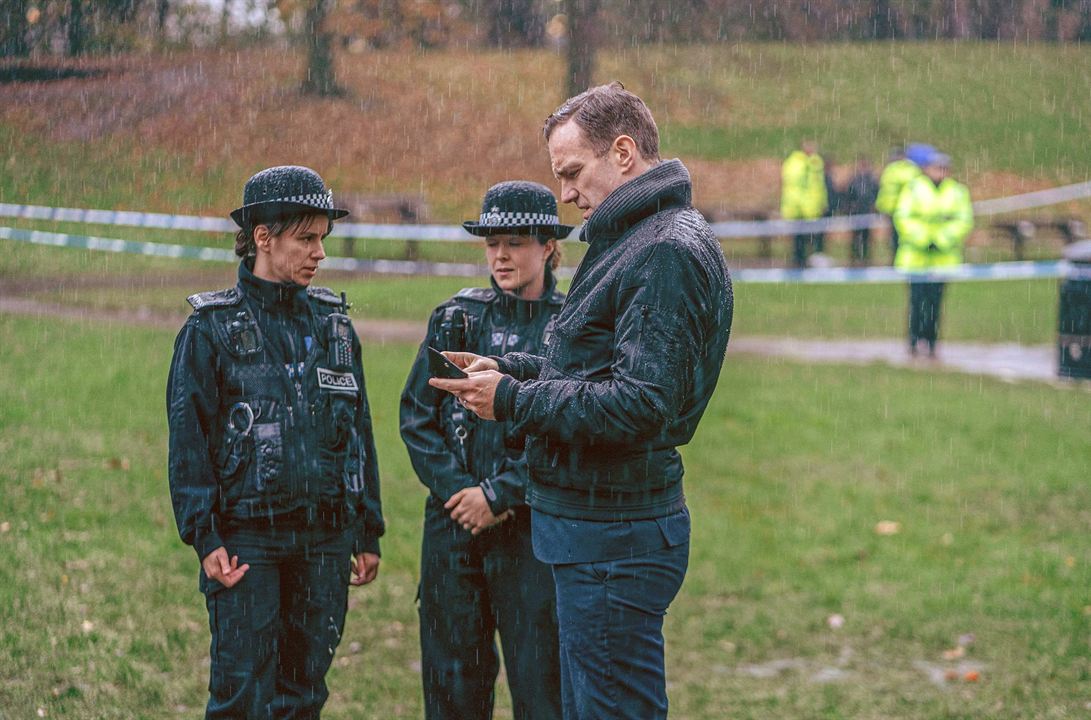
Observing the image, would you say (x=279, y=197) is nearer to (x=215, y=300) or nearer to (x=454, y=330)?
(x=215, y=300)

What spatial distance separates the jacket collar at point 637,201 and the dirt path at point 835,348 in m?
9.98

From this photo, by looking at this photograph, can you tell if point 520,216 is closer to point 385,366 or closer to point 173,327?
point 385,366

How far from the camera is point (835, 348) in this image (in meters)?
14.5

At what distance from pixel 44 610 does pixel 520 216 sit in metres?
3.37

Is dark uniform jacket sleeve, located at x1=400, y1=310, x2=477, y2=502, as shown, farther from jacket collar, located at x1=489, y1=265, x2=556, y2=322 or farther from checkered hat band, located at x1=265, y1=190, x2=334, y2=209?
checkered hat band, located at x1=265, y1=190, x2=334, y2=209

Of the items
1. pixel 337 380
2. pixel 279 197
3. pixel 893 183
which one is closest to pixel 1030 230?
pixel 893 183

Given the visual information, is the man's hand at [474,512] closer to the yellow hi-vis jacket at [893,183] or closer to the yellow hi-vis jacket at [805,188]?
the yellow hi-vis jacket at [893,183]

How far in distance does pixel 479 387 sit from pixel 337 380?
2.89 ft

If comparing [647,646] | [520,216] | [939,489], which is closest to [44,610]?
[520,216]

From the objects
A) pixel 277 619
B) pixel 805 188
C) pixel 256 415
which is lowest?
pixel 277 619

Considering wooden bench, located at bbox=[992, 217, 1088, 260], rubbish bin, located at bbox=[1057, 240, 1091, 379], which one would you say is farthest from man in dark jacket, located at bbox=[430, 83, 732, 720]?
wooden bench, located at bbox=[992, 217, 1088, 260]

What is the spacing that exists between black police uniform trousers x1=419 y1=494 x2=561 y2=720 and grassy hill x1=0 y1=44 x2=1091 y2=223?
692 cm

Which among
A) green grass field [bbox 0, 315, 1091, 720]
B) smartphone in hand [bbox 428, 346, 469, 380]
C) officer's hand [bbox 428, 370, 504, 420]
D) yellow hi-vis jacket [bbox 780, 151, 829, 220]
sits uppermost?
yellow hi-vis jacket [bbox 780, 151, 829, 220]

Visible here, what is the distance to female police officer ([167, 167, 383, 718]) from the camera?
3934 millimetres
